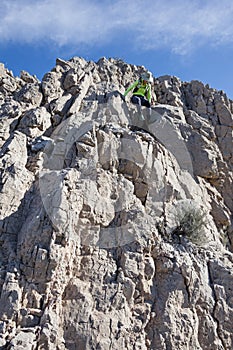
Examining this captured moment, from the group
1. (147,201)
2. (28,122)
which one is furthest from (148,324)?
(28,122)

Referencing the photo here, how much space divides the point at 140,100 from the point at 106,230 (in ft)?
20.8

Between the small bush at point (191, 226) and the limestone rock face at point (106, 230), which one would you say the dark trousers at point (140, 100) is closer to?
the limestone rock face at point (106, 230)

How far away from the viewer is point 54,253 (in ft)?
29.0

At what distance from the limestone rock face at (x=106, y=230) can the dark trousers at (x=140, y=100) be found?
0.51 metres

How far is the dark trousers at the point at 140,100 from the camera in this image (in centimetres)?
1467

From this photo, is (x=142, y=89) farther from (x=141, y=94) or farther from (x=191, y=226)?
(x=191, y=226)

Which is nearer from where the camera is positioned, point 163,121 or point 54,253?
point 54,253

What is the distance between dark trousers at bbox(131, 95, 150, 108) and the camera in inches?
578

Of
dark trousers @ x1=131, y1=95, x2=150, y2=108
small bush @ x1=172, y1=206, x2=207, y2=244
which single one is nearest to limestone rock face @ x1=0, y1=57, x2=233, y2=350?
small bush @ x1=172, y1=206, x2=207, y2=244

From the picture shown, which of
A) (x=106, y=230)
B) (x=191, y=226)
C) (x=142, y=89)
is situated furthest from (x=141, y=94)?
(x=106, y=230)

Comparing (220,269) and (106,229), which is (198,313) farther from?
(106,229)

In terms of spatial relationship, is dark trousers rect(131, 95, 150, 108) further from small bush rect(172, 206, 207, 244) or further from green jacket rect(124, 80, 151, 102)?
small bush rect(172, 206, 207, 244)

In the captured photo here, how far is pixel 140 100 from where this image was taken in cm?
1477

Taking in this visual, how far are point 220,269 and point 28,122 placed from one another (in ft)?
23.9
